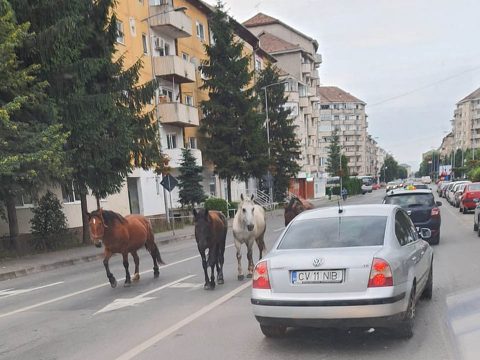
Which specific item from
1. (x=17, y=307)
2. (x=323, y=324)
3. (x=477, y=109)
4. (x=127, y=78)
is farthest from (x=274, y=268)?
(x=477, y=109)

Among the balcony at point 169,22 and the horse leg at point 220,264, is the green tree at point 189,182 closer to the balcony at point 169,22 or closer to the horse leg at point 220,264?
the balcony at point 169,22

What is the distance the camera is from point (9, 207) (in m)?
19.0

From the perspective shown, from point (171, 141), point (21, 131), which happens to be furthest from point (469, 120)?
point (21, 131)

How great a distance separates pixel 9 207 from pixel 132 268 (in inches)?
318

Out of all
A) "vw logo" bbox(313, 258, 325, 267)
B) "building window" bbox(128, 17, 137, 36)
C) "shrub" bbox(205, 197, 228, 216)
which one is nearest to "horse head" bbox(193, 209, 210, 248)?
"vw logo" bbox(313, 258, 325, 267)

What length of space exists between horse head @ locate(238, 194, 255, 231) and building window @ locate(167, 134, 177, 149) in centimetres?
2936

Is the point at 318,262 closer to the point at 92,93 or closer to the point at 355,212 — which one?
the point at 355,212

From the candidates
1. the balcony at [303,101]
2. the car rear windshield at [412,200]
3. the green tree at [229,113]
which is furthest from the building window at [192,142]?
the balcony at [303,101]

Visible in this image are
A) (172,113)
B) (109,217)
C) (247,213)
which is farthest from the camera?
(172,113)

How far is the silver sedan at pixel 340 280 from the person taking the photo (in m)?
5.10

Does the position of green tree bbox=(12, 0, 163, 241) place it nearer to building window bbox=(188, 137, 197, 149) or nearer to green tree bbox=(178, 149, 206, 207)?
green tree bbox=(178, 149, 206, 207)

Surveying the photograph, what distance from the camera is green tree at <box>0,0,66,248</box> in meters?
15.0

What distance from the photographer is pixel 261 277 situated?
5605 millimetres

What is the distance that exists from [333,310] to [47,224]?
741 inches
